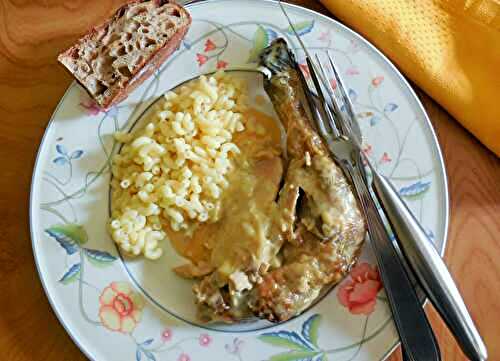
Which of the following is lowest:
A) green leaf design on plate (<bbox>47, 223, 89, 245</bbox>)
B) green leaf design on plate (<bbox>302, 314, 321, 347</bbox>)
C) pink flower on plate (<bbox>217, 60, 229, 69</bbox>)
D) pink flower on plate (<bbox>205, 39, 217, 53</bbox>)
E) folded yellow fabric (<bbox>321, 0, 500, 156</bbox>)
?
green leaf design on plate (<bbox>47, 223, 89, 245</bbox>)

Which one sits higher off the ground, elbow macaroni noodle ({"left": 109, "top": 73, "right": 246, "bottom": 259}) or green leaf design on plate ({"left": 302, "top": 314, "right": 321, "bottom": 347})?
elbow macaroni noodle ({"left": 109, "top": 73, "right": 246, "bottom": 259})

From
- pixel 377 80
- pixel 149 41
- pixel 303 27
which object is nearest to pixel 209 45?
pixel 149 41

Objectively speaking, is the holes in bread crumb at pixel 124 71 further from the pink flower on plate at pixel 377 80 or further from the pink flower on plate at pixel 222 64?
the pink flower on plate at pixel 377 80

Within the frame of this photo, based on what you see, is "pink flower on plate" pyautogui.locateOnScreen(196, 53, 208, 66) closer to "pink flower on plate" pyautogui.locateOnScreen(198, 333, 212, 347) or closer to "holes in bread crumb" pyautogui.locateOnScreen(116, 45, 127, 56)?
"holes in bread crumb" pyautogui.locateOnScreen(116, 45, 127, 56)

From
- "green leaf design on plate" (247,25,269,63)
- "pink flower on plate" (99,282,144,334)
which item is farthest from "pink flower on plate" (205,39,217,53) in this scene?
"pink flower on plate" (99,282,144,334)

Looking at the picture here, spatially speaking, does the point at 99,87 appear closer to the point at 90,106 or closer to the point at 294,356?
the point at 90,106

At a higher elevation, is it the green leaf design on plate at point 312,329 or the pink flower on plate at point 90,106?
the pink flower on plate at point 90,106

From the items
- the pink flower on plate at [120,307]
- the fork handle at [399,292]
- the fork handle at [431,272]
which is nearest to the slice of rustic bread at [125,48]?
the pink flower on plate at [120,307]
